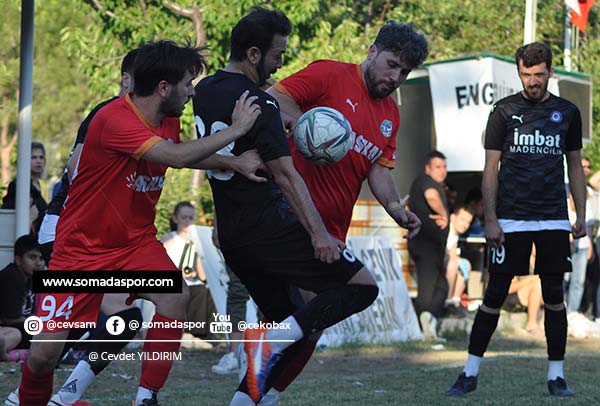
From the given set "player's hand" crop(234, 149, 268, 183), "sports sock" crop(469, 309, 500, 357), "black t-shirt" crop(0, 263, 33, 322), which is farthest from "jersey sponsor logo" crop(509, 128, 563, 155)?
"black t-shirt" crop(0, 263, 33, 322)

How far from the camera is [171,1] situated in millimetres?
18688

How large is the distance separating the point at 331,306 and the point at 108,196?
4.24 feet

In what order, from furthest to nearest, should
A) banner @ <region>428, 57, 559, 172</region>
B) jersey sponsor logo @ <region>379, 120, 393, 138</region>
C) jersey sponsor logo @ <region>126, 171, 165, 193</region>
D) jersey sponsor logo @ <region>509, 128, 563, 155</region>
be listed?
1. banner @ <region>428, 57, 559, 172</region>
2. jersey sponsor logo @ <region>509, 128, 563, 155</region>
3. jersey sponsor logo @ <region>379, 120, 393, 138</region>
4. jersey sponsor logo @ <region>126, 171, 165, 193</region>

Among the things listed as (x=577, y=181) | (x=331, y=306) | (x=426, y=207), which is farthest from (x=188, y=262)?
(x=331, y=306)

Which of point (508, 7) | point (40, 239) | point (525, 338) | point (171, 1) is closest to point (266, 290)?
point (40, 239)

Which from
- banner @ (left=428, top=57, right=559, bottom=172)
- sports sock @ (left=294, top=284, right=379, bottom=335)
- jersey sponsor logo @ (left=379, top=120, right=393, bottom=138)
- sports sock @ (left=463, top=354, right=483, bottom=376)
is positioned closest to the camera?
sports sock @ (left=294, top=284, right=379, bottom=335)

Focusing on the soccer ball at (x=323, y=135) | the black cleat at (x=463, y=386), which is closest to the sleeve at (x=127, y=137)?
the soccer ball at (x=323, y=135)

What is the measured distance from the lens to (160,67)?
19.8ft

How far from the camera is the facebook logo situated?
6.83 m

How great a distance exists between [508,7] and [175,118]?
17892mm

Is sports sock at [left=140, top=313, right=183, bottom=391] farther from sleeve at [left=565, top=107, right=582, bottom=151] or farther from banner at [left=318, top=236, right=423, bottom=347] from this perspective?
banner at [left=318, top=236, right=423, bottom=347]

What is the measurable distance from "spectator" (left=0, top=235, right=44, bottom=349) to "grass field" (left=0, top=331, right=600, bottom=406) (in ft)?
1.35

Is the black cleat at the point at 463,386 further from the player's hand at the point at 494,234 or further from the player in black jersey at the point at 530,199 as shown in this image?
the player's hand at the point at 494,234

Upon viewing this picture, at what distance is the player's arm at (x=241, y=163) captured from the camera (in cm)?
584
